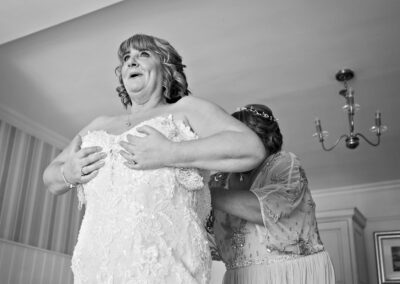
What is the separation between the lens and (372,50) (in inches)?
133

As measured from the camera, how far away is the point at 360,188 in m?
6.38

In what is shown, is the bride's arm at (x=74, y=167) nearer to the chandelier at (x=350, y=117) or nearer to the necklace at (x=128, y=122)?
the necklace at (x=128, y=122)

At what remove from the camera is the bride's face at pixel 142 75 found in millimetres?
1274

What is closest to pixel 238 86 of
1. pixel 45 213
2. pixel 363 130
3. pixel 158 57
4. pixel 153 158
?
pixel 363 130

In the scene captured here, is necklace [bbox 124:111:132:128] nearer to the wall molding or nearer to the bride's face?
the bride's face

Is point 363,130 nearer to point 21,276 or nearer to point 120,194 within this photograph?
point 21,276

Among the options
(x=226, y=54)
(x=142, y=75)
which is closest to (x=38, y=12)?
(x=226, y=54)

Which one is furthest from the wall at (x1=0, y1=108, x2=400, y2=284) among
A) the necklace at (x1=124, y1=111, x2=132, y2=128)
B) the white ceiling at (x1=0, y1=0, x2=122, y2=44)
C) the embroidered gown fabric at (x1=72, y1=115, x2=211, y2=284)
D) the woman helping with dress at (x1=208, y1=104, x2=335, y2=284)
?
the embroidered gown fabric at (x1=72, y1=115, x2=211, y2=284)

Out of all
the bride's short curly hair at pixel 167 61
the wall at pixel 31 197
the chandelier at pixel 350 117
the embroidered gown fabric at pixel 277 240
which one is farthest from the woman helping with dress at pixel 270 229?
the wall at pixel 31 197

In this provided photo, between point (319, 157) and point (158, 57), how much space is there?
4407 millimetres

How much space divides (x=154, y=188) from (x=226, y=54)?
2.54 m

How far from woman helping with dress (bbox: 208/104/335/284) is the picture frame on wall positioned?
482 cm

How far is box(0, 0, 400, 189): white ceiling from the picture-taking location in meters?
2.98

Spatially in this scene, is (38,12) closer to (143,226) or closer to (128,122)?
(128,122)
